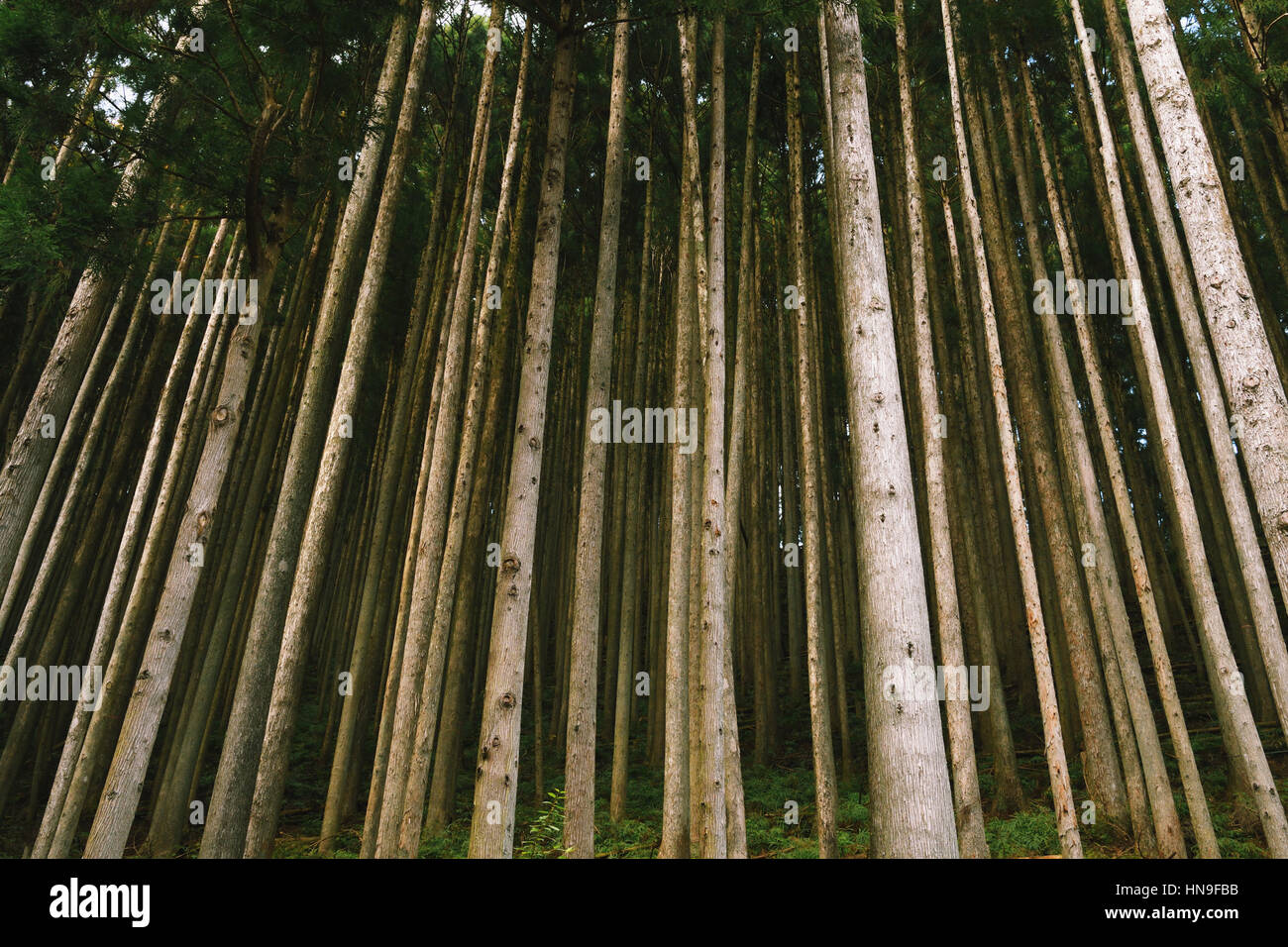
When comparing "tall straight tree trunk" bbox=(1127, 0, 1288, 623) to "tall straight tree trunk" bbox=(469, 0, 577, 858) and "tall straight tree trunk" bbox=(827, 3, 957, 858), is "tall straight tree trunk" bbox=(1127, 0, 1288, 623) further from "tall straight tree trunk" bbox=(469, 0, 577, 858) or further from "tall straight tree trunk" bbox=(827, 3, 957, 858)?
"tall straight tree trunk" bbox=(469, 0, 577, 858)

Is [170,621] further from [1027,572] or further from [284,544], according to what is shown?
[1027,572]

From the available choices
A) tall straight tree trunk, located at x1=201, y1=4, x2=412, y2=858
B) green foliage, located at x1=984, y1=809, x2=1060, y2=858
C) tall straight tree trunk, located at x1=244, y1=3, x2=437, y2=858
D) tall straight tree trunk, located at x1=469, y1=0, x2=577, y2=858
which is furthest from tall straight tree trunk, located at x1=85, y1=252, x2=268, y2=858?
green foliage, located at x1=984, y1=809, x2=1060, y2=858

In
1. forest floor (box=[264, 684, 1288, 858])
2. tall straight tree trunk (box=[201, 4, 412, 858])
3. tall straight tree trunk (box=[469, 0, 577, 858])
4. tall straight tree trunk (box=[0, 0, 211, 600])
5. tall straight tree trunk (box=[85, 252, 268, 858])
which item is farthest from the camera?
forest floor (box=[264, 684, 1288, 858])

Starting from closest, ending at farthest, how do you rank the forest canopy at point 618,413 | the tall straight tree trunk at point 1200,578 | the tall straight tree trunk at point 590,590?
the forest canopy at point 618,413 < the tall straight tree trunk at point 1200,578 < the tall straight tree trunk at point 590,590

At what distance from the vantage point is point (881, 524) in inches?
108

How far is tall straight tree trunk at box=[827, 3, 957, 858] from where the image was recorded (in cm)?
242

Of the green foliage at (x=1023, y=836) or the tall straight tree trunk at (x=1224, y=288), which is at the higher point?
the tall straight tree trunk at (x=1224, y=288)

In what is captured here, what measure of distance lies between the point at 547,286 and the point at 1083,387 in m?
10.2

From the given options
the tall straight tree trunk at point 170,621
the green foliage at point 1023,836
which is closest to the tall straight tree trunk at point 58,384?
the tall straight tree trunk at point 170,621

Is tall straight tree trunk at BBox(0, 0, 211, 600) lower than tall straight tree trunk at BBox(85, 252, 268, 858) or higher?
higher

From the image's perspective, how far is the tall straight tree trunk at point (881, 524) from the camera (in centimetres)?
242

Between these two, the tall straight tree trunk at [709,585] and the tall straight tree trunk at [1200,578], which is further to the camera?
the tall straight tree trunk at [1200,578]

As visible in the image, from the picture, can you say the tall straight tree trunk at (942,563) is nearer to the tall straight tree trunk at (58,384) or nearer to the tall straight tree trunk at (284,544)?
the tall straight tree trunk at (284,544)
